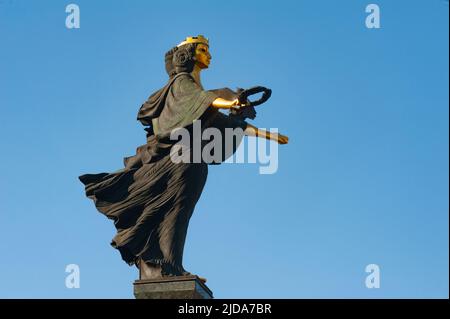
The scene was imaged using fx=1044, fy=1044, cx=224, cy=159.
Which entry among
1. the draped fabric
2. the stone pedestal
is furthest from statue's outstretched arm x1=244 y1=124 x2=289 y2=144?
the stone pedestal

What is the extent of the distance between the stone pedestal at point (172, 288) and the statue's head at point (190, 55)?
3.30 m

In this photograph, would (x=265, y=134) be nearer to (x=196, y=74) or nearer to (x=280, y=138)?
(x=280, y=138)

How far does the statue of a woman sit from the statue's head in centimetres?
29

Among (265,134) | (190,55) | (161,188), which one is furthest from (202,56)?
(161,188)

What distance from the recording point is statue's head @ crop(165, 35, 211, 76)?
1605cm

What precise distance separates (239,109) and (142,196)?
196 cm

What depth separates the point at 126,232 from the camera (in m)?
15.4

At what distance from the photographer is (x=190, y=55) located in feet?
52.6

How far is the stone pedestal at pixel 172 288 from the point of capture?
14812 millimetres

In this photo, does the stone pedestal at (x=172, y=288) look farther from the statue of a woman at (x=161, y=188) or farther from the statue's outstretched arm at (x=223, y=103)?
the statue's outstretched arm at (x=223, y=103)

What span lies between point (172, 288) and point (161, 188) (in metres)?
1.54

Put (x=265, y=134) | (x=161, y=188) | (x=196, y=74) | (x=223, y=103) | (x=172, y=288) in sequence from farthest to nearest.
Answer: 1. (x=196, y=74)
2. (x=265, y=134)
3. (x=161, y=188)
4. (x=223, y=103)
5. (x=172, y=288)

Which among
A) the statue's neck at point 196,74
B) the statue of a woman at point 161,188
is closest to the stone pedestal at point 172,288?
the statue of a woman at point 161,188
